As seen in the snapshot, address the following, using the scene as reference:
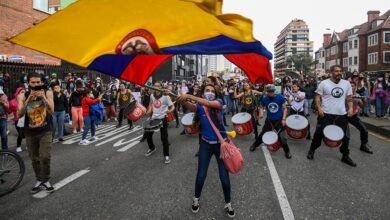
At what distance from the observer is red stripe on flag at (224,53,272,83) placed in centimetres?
439

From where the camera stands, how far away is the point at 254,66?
448cm

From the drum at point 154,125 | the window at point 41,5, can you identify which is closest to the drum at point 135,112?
the drum at point 154,125

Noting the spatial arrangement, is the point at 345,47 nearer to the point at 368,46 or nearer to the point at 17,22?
the point at 368,46

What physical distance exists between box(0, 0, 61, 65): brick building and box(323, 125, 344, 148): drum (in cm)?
1641

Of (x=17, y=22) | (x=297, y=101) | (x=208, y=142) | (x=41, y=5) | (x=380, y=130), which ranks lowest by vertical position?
(x=380, y=130)

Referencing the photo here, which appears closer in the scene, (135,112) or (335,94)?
(335,94)

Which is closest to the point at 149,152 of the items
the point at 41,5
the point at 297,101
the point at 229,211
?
the point at 229,211

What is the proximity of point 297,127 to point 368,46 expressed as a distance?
51299 mm

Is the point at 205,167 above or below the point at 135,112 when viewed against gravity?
below

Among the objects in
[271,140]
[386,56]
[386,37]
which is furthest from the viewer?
[386,56]

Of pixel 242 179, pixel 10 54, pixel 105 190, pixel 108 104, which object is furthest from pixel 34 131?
pixel 10 54

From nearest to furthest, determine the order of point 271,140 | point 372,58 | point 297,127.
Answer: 1. point 271,140
2. point 297,127
3. point 372,58

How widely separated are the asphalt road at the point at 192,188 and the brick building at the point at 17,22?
43.3 feet

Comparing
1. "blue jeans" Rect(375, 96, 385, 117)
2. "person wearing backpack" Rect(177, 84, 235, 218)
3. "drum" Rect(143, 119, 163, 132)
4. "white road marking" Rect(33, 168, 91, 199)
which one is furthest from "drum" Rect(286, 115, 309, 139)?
"blue jeans" Rect(375, 96, 385, 117)
